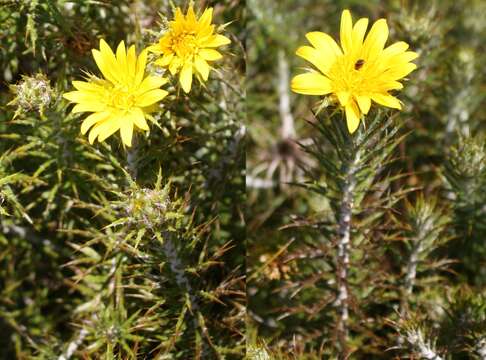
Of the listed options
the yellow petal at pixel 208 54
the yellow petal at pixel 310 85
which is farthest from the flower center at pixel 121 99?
the yellow petal at pixel 310 85

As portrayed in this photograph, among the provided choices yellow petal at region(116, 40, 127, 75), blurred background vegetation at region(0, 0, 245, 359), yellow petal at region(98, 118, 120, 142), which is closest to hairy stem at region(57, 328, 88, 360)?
blurred background vegetation at region(0, 0, 245, 359)

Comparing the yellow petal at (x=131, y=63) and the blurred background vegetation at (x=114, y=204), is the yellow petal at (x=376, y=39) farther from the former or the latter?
the yellow petal at (x=131, y=63)

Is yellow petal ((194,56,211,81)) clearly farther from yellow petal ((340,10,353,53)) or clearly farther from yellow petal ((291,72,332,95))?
yellow petal ((340,10,353,53))

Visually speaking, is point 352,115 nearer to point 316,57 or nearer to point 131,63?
point 316,57

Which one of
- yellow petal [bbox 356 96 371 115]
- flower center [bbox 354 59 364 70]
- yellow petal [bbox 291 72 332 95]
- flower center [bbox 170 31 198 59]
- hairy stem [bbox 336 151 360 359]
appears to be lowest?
hairy stem [bbox 336 151 360 359]

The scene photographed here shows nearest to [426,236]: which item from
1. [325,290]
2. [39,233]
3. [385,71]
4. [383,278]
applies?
[383,278]

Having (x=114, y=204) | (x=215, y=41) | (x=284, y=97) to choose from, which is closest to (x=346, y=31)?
(x=215, y=41)

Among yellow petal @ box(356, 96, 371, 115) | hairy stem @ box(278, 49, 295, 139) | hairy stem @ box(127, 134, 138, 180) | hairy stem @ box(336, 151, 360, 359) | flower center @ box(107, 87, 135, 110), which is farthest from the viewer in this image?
hairy stem @ box(278, 49, 295, 139)
